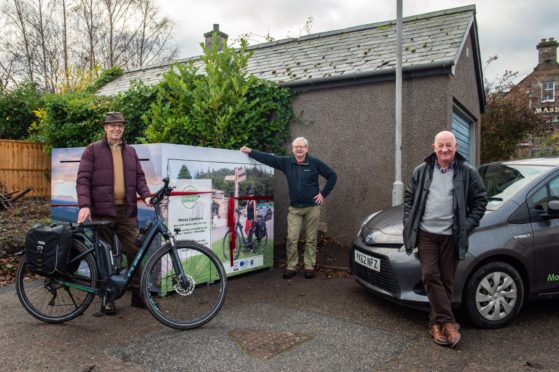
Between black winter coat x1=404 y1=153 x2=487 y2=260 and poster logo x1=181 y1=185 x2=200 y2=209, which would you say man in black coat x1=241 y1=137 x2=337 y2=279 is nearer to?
poster logo x1=181 y1=185 x2=200 y2=209

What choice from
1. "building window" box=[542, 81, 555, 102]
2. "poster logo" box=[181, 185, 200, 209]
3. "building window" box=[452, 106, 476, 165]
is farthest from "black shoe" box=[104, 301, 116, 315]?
"building window" box=[542, 81, 555, 102]

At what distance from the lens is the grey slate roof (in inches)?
290

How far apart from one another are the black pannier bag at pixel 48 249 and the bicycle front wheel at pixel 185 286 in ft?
2.56

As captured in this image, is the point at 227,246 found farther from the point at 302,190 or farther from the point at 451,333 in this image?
the point at 451,333


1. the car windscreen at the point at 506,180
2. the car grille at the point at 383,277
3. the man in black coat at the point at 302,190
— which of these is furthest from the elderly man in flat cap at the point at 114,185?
the car windscreen at the point at 506,180

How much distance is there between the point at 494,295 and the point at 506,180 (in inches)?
51.3

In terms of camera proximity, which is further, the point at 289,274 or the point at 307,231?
the point at 307,231

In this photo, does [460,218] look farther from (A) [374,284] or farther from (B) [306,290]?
(B) [306,290]

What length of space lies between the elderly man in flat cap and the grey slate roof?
417cm

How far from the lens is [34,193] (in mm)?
12906

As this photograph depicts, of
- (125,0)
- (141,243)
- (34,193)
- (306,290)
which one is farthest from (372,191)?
(125,0)

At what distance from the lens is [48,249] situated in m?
3.95

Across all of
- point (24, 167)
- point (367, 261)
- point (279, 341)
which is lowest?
point (279, 341)

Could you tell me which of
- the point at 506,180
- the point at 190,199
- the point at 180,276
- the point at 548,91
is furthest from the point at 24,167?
the point at 548,91
